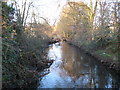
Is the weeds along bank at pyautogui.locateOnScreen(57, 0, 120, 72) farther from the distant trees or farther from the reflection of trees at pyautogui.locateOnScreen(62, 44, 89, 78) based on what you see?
the reflection of trees at pyautogui.locateOnScreen(62, 44, 89, 78)

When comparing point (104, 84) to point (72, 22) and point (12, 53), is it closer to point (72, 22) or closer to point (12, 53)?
point (12, 53)

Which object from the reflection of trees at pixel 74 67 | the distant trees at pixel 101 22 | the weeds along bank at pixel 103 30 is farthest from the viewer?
the distant trees at pixel 101 22

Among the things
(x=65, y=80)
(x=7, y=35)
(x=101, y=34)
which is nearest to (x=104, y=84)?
(x=65, y=80)

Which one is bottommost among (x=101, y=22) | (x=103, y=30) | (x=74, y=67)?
(x=74, y=67)

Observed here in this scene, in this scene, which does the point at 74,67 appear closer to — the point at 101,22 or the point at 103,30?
the point at 103,30

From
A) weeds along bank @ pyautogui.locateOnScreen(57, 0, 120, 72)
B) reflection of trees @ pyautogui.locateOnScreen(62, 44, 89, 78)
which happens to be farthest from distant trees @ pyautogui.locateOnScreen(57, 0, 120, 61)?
reflection of trees @ pyautogui.locateOnScreen(62, 44, 89, 78)

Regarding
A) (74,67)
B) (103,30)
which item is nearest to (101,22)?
(103,30)

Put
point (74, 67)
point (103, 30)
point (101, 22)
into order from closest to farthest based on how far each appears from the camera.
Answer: point (74, 67) < point (103, 30) < point (101, 22)

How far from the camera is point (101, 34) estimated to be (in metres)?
12.5

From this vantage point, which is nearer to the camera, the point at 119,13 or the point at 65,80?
the point at 65,80

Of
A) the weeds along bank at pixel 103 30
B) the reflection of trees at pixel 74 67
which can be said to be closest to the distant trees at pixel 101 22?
the weeds along bank at pixel 103 30

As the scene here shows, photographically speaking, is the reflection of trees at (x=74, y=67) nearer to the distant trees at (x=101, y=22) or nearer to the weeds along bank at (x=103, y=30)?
the weeds along bank at (x=103, y=30)

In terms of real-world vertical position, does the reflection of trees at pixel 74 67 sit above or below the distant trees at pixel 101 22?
below

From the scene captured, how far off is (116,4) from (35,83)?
911 cm
